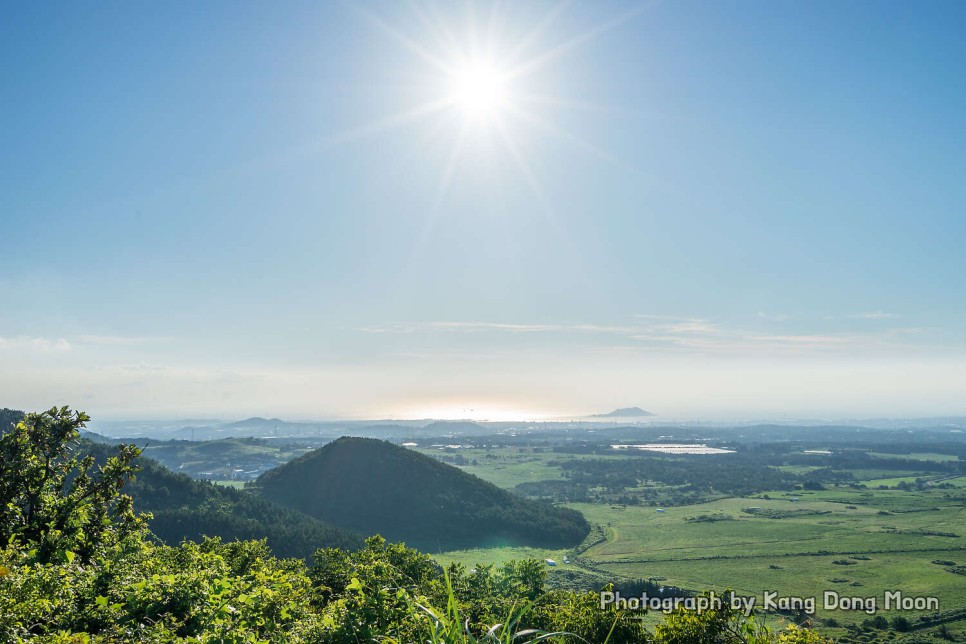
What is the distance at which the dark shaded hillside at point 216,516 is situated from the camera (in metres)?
84.1

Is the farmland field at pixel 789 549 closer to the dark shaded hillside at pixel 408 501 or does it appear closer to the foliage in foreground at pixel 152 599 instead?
the dark shaded hillside at pixel 408 501

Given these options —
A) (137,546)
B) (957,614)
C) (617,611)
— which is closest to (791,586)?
(957,614)

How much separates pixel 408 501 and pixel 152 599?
13573 centimetres

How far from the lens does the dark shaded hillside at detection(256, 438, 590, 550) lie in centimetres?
12594

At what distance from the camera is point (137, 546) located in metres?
18.3

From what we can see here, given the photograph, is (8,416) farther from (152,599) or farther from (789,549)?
(789,549)

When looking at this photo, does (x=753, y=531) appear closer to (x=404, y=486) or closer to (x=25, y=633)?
(x=404, y=486)

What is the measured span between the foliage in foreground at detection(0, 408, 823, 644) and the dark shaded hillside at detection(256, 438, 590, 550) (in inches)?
4215

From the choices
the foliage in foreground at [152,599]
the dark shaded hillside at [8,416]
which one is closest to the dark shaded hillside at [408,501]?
the dark shaded hillside at [8,416]

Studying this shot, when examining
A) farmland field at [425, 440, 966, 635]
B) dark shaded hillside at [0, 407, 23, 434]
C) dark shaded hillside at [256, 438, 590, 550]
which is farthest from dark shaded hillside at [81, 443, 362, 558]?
dark shaded hillside at [256, 438, 590, 550]

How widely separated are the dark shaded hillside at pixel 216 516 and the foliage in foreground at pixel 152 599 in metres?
66.7

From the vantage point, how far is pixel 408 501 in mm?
137875

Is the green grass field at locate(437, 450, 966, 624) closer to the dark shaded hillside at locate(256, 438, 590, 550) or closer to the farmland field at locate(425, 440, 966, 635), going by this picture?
the farmland field at locate(425, 440, 966, 635)

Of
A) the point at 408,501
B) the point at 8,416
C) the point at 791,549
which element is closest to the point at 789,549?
the point at 791,549
